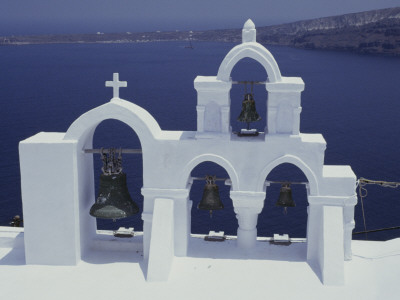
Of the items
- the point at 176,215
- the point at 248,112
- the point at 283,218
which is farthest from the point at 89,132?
the point at 283,218

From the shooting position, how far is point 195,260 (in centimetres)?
1202

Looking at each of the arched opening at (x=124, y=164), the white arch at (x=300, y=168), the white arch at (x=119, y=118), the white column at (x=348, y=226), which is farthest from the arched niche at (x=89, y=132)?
the arched opening at (x=124, y=164)

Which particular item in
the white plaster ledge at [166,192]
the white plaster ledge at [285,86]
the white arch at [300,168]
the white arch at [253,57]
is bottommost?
the white plaster ledge at [166,192]

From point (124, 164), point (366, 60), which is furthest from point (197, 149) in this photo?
point (366, 60)

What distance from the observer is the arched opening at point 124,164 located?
97.8ft

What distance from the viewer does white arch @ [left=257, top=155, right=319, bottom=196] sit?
11.4m

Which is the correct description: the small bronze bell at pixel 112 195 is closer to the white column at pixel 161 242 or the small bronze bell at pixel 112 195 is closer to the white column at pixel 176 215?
the white column at pixel 176 215

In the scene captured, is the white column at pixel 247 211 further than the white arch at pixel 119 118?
Yes

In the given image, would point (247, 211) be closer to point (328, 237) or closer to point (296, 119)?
point (328, 237)

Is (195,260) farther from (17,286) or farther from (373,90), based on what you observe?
(373,90)

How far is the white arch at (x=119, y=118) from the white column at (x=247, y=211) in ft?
7.09

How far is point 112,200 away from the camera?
1205 cm

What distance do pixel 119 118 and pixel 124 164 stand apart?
26103mm

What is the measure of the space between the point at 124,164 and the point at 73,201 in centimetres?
2578
